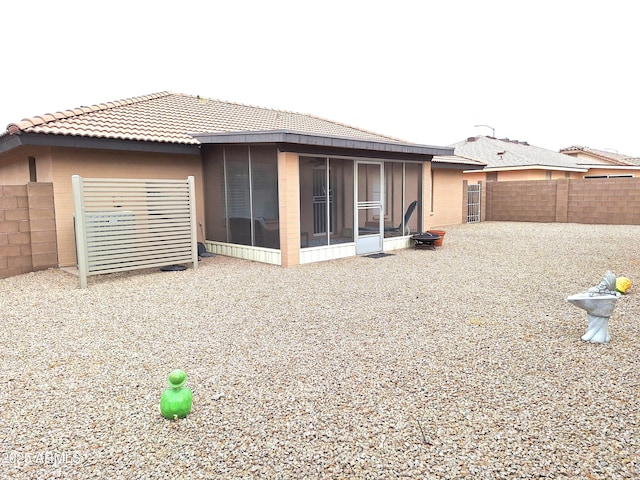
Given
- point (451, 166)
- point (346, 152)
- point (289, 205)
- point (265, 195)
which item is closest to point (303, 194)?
point (289, 205)

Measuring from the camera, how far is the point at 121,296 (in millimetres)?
6578

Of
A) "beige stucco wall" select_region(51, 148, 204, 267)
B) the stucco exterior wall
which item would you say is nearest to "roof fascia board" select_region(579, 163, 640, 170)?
the stucco exterior wall

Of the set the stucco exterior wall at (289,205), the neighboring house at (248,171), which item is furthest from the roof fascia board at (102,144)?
the stucco exterior wall at (289,205)

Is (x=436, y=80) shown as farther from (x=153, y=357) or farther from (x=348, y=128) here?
(x=153, y=357)

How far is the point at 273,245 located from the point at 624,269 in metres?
7.07

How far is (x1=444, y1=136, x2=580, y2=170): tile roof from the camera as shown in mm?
23297

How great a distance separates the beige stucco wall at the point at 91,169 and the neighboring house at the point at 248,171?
0.02 m

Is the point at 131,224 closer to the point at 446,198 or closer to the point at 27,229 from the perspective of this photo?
the point at 27,229

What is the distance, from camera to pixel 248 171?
9.32 m

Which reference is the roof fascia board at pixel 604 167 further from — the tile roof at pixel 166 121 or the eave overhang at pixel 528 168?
the tile roof at pixel 166 121

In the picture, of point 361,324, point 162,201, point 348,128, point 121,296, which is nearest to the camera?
point 361,324

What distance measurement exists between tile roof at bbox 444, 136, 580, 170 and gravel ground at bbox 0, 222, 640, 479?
17.2 meters

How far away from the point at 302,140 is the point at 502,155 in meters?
20.7

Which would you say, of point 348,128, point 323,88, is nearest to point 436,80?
point 323,88
